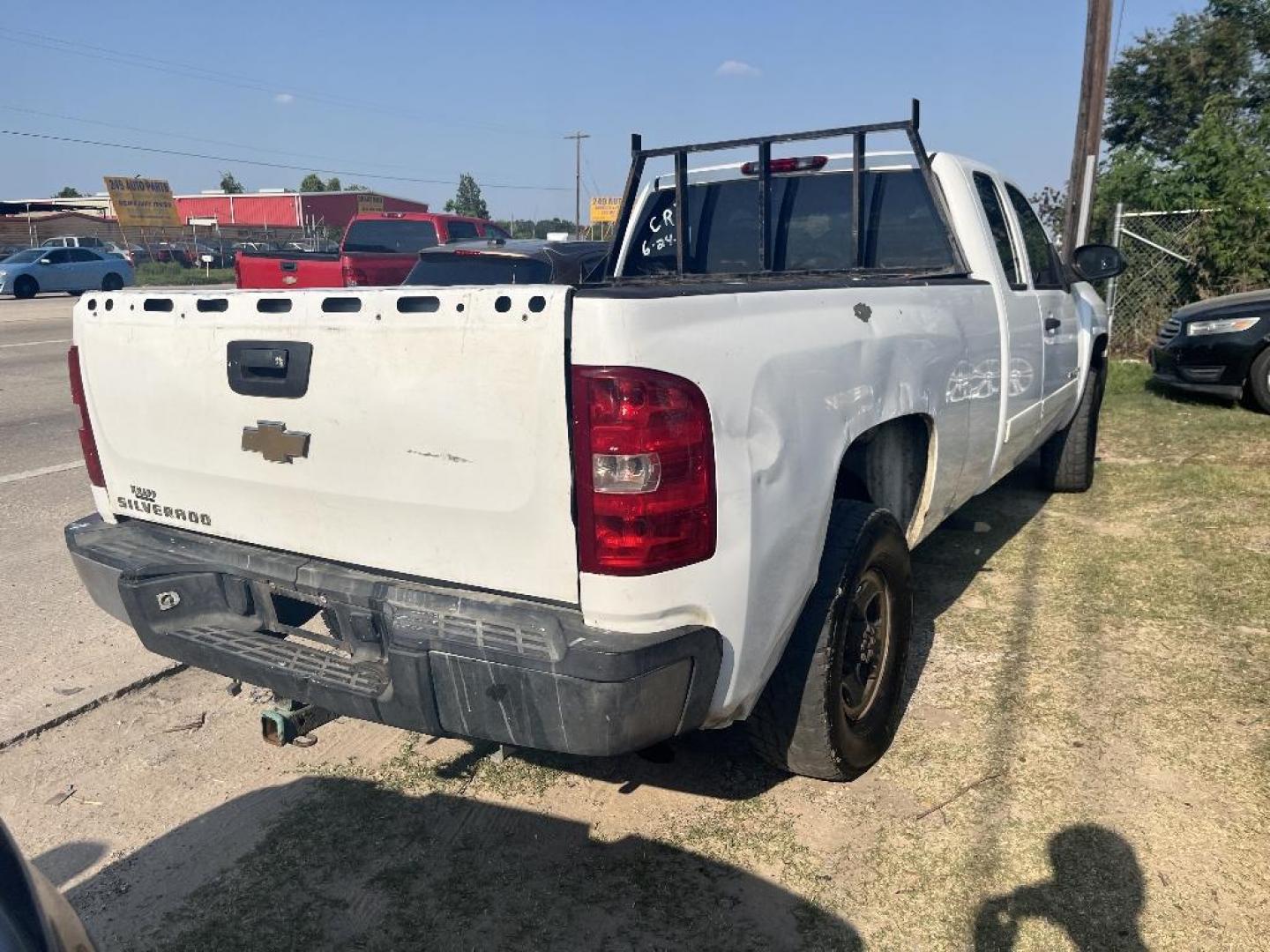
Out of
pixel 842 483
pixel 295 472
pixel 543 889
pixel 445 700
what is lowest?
pixel 543 889

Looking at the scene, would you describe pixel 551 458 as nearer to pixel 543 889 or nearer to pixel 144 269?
pixel 543 889

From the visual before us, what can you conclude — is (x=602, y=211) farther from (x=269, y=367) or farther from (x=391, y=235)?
(x=269, y=367)

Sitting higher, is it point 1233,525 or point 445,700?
point 445,700

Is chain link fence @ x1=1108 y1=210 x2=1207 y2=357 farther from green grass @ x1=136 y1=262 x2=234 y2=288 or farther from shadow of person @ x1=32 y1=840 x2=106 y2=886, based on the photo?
green grass @ x1=136 y1=262 x2=234 y2=288

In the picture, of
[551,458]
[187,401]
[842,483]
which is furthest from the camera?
[842,483]

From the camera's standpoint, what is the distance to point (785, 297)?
2.59 metres

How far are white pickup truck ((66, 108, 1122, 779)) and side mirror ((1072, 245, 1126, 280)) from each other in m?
2.23

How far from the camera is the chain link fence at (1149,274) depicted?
39.2 feet

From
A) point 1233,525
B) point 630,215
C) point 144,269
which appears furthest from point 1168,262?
point 144,269

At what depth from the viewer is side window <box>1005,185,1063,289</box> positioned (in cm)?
490

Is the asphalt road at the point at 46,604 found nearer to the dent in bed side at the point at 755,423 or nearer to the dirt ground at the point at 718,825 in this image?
the dirt ground at the point at 718,825

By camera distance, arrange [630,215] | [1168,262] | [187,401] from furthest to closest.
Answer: [1168,262]
[630,215]
[187,401]

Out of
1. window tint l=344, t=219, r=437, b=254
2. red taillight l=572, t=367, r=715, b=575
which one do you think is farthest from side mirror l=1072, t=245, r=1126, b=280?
window tint l=344, t=219, r=437, b=254

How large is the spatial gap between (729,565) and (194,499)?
166 cm
